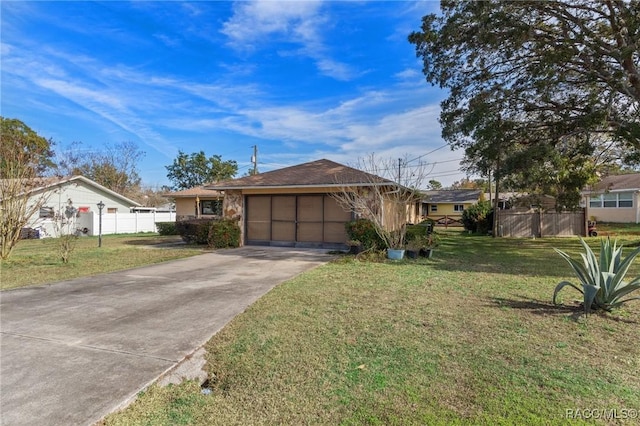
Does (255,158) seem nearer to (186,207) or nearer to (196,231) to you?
(186,207)

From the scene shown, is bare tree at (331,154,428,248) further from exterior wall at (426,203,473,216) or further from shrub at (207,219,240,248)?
exterior wall at (426,203,473,216)

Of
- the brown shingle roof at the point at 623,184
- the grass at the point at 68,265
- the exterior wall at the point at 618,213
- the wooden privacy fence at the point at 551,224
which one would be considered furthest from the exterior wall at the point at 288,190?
the brown shingle roof at the point at 623,184

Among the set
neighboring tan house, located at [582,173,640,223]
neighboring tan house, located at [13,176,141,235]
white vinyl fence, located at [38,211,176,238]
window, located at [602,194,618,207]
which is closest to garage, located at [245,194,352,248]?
white vinyl fence, located at [38,211,176,238]

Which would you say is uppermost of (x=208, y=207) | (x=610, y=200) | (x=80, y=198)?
(x=610, y=200)

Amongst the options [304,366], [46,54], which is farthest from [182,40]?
[304,366]

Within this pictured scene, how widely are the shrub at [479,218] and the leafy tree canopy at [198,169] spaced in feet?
80.2

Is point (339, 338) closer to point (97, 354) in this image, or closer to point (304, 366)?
point (304, 366)

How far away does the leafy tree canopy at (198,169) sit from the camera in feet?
119

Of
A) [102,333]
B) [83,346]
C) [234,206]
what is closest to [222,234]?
[234,206]

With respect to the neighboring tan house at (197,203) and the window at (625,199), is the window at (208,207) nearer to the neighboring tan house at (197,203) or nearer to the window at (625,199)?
the neighboring tan house at (197,203)

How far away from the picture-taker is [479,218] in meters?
21.9

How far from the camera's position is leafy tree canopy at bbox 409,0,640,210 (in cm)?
1030

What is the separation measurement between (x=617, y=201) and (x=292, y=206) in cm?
2830

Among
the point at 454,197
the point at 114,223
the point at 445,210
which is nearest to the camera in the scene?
the point at 114,223
